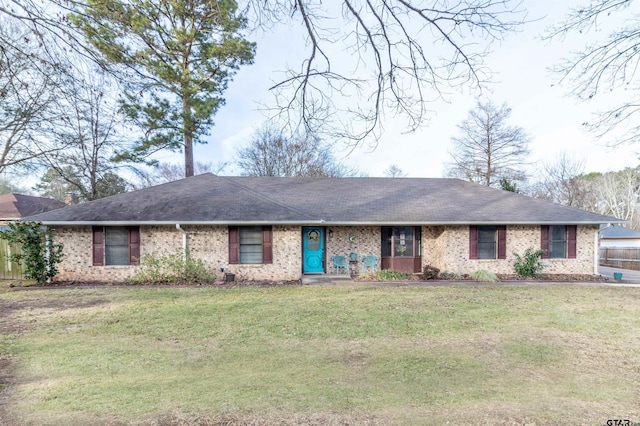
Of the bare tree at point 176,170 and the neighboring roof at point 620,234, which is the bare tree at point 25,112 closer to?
the bare tree at point 176,170

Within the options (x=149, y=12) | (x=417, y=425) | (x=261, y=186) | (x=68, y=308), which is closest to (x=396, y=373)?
(x=417, y=425)

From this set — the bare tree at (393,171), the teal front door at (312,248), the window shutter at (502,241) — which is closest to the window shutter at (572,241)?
the window shutter at (502,241)

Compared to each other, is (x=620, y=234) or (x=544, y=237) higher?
(x=544, y=237)

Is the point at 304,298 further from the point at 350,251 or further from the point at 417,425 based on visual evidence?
the point at 417,425

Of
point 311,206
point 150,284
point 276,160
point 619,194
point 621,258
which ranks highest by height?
point 276,160

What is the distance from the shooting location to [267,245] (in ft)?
38.5

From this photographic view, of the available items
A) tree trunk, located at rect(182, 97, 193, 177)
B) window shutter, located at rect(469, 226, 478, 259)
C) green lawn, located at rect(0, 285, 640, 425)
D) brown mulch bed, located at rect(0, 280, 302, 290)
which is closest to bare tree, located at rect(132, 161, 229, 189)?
tree trunk, located at rect(182, 97, 193, 177)

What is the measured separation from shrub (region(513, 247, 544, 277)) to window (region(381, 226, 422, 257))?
12.8ft

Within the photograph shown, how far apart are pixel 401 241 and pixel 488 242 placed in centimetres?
344

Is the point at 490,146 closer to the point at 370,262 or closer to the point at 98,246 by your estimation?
the point at 370,262

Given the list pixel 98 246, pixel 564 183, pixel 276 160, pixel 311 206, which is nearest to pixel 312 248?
pixel 311 206

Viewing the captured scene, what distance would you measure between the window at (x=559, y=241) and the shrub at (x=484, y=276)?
2.71 meters

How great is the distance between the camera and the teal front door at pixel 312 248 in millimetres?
12984

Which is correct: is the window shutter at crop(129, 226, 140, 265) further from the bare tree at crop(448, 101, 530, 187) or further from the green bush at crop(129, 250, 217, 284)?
the bare tree at crop(448, 101, 530, 187)
